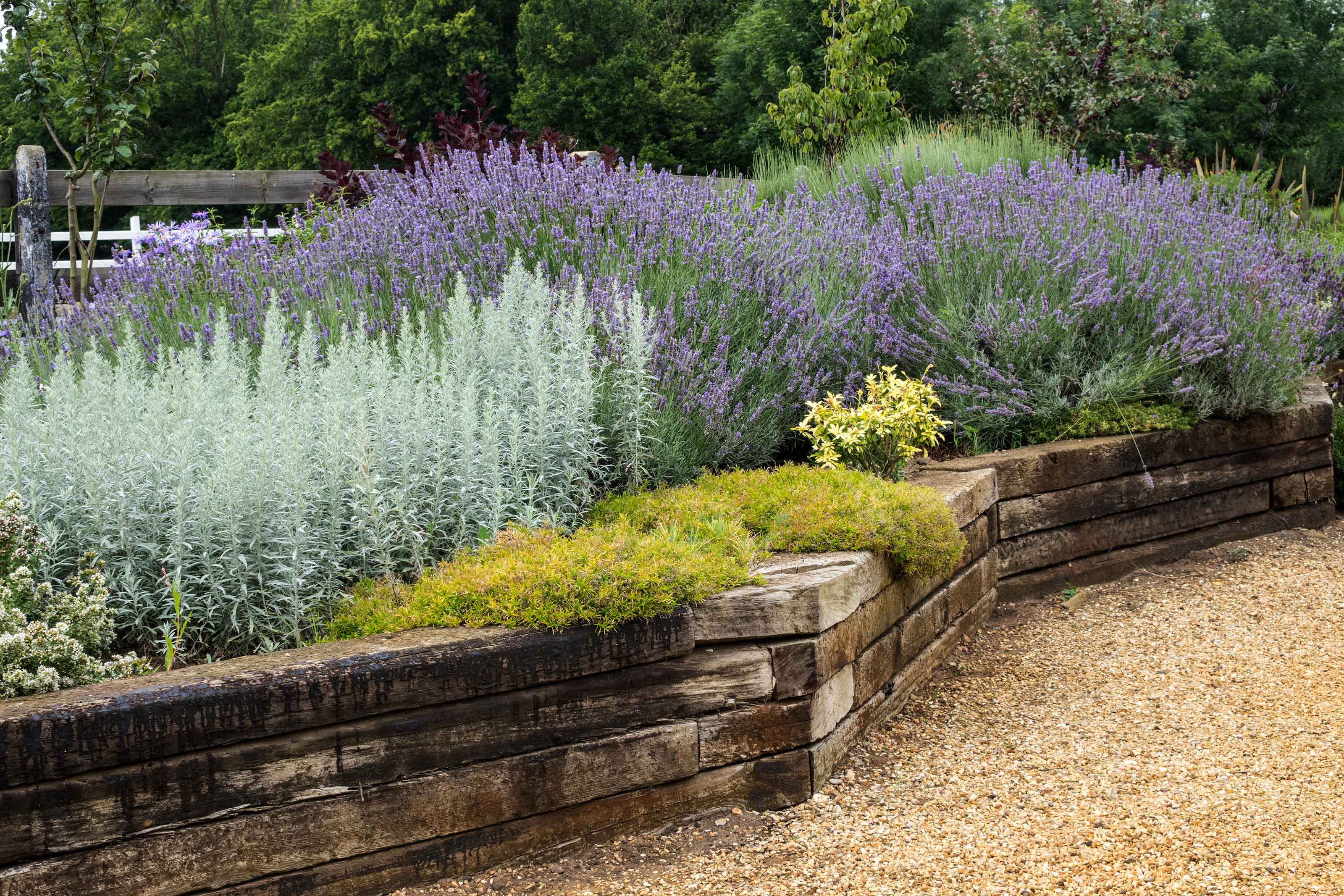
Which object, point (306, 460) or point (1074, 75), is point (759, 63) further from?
point (306, 460)

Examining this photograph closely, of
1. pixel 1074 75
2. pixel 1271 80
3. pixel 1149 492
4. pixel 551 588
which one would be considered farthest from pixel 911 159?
pixel 1271 80

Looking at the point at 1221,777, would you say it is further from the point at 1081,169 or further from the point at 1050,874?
the point at 1081,169

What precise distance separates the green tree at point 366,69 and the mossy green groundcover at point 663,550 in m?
21.4

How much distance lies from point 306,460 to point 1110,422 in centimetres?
336

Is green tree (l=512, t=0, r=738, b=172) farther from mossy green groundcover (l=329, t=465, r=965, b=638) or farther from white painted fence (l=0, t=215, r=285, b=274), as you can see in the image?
mossy green groundcover (l=329, t=465, r=965, b=638)

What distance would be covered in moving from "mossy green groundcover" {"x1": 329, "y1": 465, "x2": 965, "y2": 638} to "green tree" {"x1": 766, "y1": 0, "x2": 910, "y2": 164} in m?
7.53

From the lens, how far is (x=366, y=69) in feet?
82.1

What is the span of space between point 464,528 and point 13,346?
284 cm

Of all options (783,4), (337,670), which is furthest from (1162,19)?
(337,670)

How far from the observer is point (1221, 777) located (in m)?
3.21

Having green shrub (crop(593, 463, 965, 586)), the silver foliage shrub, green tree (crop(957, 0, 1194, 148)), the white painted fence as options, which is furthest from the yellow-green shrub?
green tree (crop(957, 0, 1194, 148))

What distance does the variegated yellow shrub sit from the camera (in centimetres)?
415

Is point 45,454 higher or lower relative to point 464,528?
higher

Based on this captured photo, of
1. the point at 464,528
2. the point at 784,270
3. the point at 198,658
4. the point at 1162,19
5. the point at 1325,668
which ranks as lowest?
the point at 1325,668
